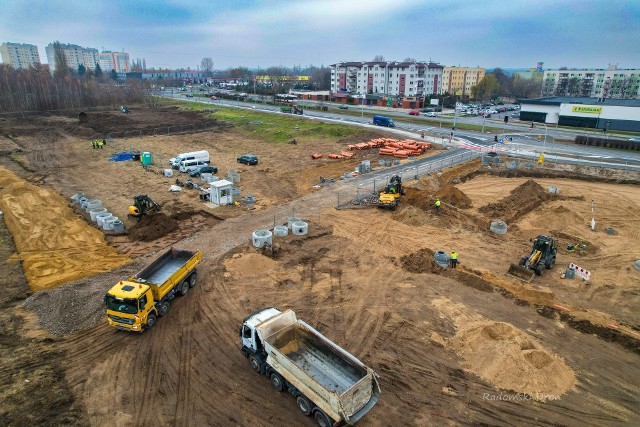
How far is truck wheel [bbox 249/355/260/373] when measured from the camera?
14.3 metres

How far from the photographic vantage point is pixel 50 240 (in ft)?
83.9

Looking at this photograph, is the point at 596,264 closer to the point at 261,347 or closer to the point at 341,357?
the point at 341,357

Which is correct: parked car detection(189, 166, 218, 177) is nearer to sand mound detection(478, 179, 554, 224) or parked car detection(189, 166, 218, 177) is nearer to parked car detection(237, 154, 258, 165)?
parked car detection(237, 154, 258, 165)

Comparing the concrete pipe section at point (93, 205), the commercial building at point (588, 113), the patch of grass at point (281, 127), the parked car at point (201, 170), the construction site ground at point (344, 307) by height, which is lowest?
the construction site ground at point (344, 307)

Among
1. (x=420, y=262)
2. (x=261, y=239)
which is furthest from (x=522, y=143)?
(x=261, y=239)

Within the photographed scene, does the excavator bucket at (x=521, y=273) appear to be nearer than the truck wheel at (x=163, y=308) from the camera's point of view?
No

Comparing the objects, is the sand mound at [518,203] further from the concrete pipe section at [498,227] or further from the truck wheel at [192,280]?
the truck wheel at [192,280]

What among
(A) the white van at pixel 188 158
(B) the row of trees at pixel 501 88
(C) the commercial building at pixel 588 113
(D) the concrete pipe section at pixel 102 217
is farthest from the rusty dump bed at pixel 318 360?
(B) the row of trees at pixel 501 88

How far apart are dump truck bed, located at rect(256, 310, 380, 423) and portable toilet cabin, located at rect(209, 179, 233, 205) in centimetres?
1899

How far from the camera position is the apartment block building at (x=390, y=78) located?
116125 mm

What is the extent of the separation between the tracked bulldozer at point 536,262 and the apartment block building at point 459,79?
393 feet

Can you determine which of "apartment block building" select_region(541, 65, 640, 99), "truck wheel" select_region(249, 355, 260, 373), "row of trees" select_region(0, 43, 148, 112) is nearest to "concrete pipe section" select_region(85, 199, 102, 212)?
"truck wheel" select_region(249, 355, 260, 373)

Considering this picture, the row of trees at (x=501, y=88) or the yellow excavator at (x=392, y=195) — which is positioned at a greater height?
the row of trees at (x=501, y=88)

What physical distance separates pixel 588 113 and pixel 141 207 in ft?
229
